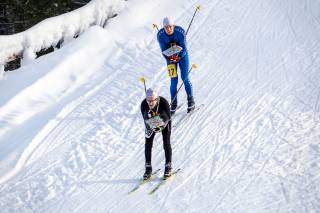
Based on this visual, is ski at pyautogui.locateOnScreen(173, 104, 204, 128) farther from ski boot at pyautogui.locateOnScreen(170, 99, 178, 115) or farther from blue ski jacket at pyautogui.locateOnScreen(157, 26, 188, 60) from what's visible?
blue ski jacket at pyautogui.locateOnScreen(157, 26, 188, 60)

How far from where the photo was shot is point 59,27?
13102 millimetres

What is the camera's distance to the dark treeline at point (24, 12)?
14.5 metres

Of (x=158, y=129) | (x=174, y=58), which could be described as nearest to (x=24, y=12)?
(x=174, y=58)

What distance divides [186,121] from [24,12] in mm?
7348

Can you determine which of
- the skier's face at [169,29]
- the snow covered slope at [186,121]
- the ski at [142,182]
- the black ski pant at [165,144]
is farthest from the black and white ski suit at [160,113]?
the skier's face at [169,29]

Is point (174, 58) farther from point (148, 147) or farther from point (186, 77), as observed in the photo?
point (148, 147)

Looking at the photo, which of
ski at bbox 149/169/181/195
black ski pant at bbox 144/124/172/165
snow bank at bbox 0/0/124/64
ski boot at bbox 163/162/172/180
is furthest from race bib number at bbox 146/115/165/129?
snow bank at bbox 0/0/124/64

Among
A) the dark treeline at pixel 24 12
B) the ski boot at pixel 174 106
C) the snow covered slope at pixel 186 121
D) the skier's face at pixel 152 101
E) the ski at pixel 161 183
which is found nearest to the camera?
the skier's face at pixel 152 101

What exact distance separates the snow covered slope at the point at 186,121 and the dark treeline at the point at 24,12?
197 centimetres

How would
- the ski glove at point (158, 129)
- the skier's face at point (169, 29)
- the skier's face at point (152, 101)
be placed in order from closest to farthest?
the skier's face at point (152, 101) < the ski glove at point (158, 129) < the skier's face at point (169, 29)

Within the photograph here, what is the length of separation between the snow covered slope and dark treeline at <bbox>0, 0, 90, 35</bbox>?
6.47ft

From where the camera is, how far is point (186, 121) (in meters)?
9.82

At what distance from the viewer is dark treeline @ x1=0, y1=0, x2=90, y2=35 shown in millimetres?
14461

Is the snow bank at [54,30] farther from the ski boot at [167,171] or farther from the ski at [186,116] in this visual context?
the ski boot at [167,171]
